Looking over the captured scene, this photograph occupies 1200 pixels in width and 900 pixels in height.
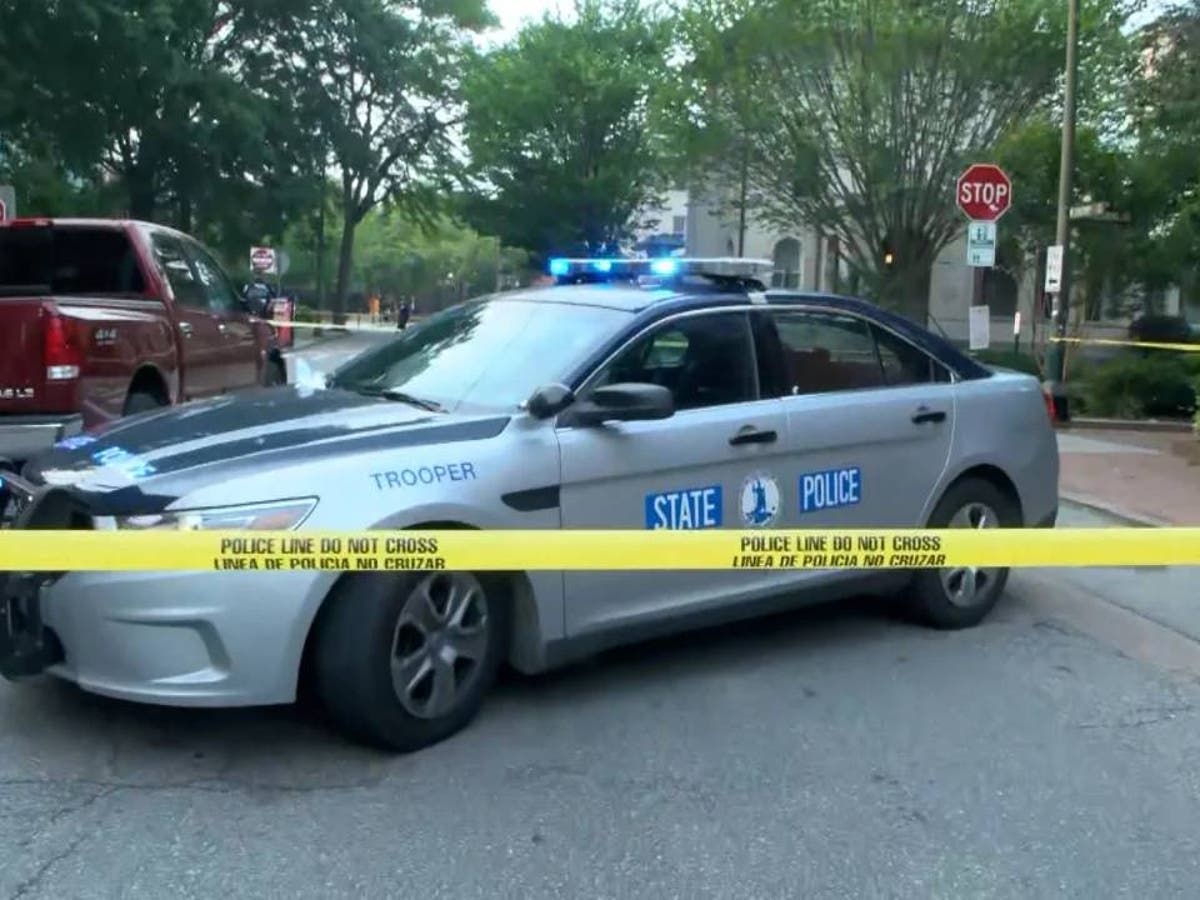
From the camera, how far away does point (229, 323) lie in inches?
438

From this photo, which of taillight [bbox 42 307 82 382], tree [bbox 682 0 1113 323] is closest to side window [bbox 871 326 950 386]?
taillight [bbox 42 307 82 382]

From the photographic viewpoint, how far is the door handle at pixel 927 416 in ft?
21.6

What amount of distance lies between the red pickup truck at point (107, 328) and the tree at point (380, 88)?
24696mm

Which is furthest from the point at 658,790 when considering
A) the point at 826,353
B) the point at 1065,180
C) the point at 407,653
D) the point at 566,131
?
the point at 566,131

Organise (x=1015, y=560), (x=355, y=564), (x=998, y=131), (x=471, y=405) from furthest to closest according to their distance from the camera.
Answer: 1. (x=998, y=131)
2. (x=471, y=405)
3. (x=1015, y=560)
4. (x=355, y=564)

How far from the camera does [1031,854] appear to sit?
439cm

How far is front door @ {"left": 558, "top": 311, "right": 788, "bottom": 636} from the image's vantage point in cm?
540

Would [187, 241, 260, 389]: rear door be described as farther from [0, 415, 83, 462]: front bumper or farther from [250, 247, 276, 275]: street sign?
[250, 247, 276, 275]: street sign

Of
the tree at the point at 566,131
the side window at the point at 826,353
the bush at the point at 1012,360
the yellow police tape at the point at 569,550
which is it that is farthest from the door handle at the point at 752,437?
the tree at the point at 566,131

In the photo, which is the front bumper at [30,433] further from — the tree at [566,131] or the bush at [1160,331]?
the tree at [566,131]

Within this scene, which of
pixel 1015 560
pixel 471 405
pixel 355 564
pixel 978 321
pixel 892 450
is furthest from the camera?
pixel 978 321

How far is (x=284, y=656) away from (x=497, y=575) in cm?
87

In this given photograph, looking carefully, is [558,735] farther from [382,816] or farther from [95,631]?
[95,631]

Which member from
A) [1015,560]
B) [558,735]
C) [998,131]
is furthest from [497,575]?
[998,131]
